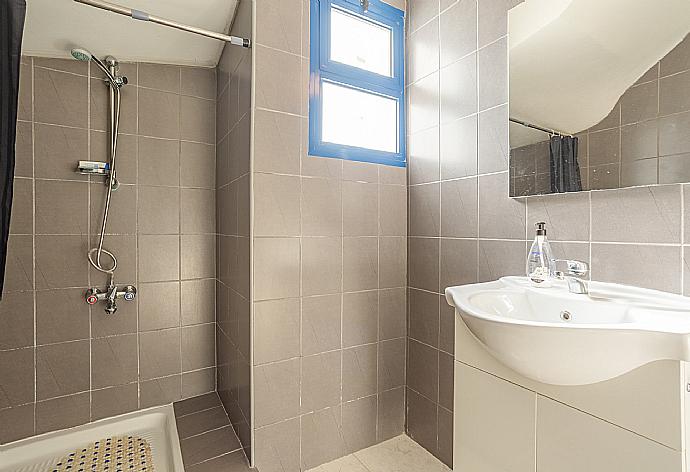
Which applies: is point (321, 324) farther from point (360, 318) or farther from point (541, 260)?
point (541, 260)

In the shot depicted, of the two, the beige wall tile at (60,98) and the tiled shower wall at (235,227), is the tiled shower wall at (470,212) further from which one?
the beige wall tile at (60,98)

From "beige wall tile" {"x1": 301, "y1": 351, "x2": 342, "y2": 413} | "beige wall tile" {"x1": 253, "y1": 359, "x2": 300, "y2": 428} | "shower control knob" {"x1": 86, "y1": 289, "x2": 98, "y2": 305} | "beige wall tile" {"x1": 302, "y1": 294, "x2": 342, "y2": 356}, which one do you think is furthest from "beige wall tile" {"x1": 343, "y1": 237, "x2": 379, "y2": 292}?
"shower control knob" {"x1": 86, "y1": 289, "x2": 98, "y2": 305}

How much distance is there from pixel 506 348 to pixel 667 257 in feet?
1.96

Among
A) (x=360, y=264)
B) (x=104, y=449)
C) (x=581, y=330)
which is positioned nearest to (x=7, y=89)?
(x=360, y=264)

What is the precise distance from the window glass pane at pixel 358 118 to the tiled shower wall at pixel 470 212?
0.12 m

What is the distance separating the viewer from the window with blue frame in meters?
1.65

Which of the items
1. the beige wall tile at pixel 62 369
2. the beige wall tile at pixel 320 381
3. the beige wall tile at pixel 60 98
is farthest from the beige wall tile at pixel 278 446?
the beige wall tile at pixel 60 98

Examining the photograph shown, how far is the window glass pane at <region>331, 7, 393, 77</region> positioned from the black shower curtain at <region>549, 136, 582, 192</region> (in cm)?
103

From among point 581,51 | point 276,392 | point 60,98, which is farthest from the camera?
point 60,98

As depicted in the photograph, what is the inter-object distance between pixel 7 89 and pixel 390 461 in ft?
6.95

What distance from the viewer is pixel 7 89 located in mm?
1037

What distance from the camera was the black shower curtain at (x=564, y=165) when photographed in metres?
1.15

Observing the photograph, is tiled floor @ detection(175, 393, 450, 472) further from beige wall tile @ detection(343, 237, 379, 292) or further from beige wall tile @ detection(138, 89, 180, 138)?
beige wall tile @ detection(138, 89, 180, 138)

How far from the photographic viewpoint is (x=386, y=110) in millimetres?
1885
